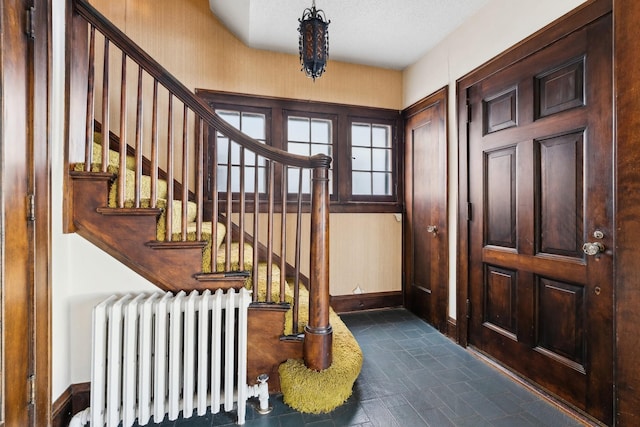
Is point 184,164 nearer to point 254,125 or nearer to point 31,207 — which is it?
point 31,207

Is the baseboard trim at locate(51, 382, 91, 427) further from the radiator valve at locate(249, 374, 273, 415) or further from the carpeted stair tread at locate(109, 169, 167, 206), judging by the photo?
the carpeted stair tread at locate(109, 169, 167, 206)

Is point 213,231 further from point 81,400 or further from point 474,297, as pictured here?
point 474,297

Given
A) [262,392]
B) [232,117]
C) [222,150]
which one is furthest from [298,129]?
[262,392]

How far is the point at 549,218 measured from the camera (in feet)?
6.31

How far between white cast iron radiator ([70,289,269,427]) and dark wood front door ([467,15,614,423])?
1816 millimetres

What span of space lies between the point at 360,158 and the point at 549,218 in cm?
186

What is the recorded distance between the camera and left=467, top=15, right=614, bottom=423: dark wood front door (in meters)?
1.63

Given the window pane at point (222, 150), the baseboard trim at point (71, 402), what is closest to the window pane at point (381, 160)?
the window pane at point (222, 150)

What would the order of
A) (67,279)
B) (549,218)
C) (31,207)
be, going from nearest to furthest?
(31,207) → (67,279) → (549,218)

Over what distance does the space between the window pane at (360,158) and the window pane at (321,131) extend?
0.32 m

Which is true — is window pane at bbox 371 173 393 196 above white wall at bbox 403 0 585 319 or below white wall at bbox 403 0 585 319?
below

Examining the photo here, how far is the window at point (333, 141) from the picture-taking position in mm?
3010

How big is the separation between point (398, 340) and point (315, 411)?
1171 millimetres

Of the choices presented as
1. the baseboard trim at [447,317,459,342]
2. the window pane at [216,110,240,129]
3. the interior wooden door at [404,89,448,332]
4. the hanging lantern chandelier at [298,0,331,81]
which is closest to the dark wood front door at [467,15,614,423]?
the baseboard trim at [447,317,459,342]
